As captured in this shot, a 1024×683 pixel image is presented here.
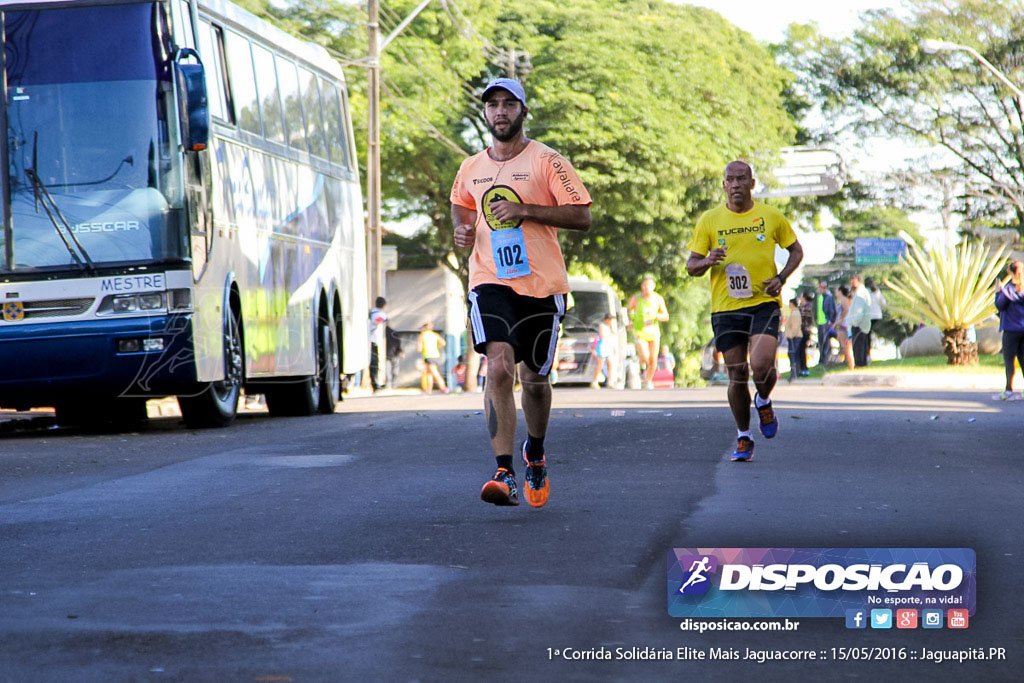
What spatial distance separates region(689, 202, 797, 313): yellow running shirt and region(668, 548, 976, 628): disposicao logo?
5411 millimetres

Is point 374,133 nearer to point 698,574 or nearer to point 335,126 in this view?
point 335,126

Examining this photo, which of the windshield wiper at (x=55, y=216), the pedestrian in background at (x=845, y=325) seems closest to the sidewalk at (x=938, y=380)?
the pedestrian in background at (x=845, y=325)

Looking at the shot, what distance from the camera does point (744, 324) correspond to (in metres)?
11.0

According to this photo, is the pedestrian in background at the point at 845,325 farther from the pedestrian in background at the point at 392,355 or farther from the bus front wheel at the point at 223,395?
the bus front wheel at the point at 223,395

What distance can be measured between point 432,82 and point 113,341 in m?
25.3

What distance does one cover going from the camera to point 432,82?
126 feet

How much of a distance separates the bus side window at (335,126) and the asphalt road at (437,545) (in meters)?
7.88

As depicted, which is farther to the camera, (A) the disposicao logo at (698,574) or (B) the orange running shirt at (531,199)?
(B) the orange running shirt at (531,199)

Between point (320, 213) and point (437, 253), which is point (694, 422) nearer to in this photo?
point (320, 213)

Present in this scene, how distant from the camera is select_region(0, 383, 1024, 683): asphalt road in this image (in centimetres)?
468

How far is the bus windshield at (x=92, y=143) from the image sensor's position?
45.5 feet

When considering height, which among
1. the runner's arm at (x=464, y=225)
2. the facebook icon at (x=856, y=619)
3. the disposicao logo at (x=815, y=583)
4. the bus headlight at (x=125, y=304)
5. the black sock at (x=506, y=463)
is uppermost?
the runner's arm at (x=464, y=225)

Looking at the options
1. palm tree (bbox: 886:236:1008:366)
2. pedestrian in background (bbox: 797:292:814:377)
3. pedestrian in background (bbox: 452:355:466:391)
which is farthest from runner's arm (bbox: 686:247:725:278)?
pedestrian in background (bbox: 452:355:466:391)

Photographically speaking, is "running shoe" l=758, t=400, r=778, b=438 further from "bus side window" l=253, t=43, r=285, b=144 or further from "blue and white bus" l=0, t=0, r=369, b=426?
"bus side window" l=253, t=43, r=285, b=144
